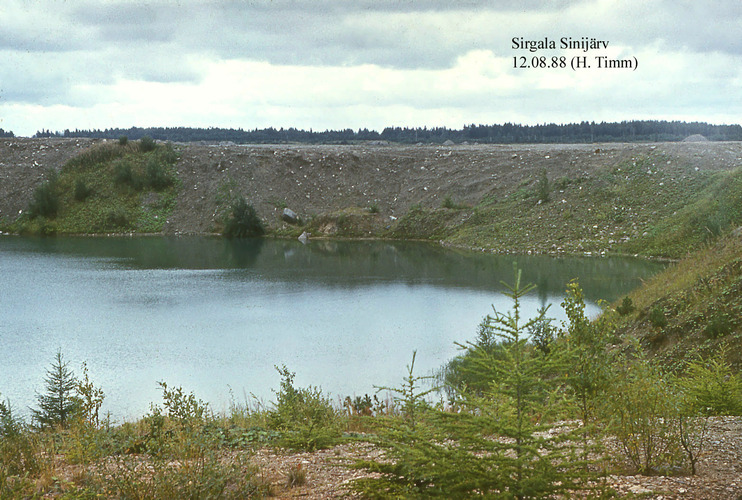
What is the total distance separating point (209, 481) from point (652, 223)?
32.9 m

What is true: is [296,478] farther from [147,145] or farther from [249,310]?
[147,145]

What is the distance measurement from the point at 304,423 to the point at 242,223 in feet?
126

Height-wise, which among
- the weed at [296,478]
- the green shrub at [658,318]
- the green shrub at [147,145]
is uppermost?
the green shrub at [147,145]

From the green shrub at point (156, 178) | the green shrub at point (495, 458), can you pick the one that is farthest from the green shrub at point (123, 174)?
the green shrub at point (495, 458)

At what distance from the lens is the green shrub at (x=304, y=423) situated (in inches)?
298

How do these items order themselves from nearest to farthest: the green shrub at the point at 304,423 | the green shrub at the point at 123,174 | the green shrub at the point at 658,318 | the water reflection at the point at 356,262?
the green shrub at the point at 304,423 < the green shrub at the point at 658,318 < the water reflection at the point at 356,262 < the green shrub at the point at 123,174

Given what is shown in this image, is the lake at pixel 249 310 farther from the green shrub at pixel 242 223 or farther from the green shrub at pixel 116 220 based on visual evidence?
the green shrub at pixel 116 220

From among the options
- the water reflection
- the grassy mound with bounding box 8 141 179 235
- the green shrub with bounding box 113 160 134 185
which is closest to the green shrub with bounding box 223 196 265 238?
the water reflection

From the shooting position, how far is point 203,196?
51062 mm

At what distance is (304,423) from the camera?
848cm

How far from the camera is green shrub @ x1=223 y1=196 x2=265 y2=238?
150 feet

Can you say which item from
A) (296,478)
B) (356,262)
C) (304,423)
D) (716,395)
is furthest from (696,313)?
(356,262)

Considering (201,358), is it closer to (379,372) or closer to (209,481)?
(379,372)

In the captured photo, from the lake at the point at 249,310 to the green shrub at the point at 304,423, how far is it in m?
3.02
